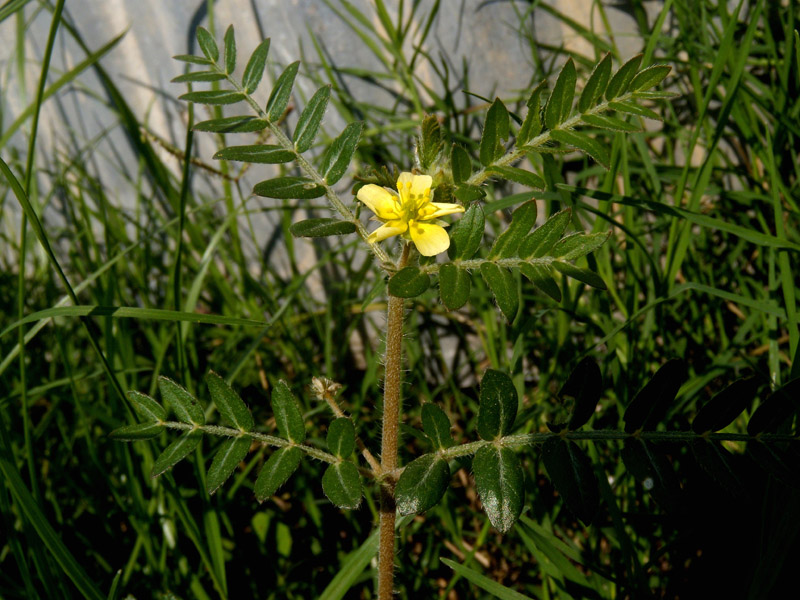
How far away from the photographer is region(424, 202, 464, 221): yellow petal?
36.0 inches

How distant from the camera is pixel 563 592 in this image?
130 cm

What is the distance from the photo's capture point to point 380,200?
0.96 meters

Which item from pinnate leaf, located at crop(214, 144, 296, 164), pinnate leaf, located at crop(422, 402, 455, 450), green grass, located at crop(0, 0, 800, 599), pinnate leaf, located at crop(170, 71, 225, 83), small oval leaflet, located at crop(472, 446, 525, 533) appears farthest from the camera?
green grass, located at crop(0, 0, 800, 599)

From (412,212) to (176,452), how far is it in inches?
18.9

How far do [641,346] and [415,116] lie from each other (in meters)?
0.97

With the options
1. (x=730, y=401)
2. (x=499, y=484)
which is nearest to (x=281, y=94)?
(x=499, y=484)

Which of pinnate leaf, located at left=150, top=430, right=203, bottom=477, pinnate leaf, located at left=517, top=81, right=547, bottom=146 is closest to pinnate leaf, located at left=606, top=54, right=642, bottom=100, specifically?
pinnate leaf, located at left=517, top=81, right=547, bottom=146

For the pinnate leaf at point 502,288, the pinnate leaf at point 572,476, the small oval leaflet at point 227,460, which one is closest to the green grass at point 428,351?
the pinnate leaf at point 572,476

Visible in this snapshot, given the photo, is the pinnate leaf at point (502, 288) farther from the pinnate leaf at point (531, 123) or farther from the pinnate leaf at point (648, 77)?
the pinnate leaf at point (648, 77)

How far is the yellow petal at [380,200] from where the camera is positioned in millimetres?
942

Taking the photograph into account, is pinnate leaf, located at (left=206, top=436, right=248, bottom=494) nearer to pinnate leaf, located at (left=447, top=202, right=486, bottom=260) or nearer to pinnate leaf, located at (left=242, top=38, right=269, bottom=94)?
pinnate leaf, located at (left=447, top=202, right=486, bottom=260)

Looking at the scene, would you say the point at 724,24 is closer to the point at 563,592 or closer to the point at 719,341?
the point at 719,341

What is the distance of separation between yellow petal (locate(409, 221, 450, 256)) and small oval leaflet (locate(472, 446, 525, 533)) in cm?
26

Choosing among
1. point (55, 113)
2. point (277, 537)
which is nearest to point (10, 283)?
point (55, 113)
